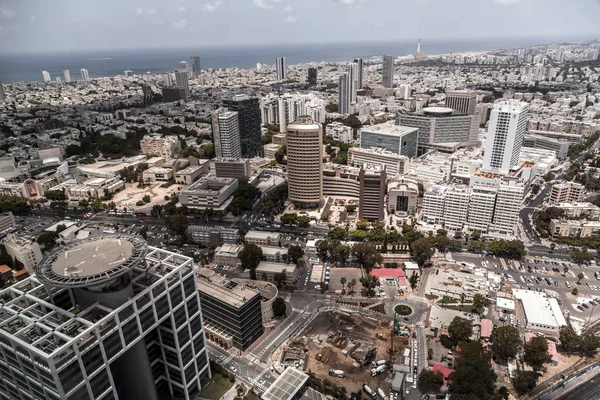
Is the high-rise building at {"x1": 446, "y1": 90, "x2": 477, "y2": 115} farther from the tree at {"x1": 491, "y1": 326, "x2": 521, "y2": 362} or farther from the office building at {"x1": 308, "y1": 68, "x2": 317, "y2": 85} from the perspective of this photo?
the office building at {"x1": 308, "y1": 68, "x2": 317, "y2": 85}

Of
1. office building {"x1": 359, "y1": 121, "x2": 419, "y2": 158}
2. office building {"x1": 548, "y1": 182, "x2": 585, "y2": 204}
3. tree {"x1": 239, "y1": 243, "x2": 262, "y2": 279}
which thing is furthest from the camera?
office building {"x1": 359, "y1": 121, "x2": 419, "y2": 158}

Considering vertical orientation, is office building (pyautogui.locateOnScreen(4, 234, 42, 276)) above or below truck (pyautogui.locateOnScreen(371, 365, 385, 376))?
above

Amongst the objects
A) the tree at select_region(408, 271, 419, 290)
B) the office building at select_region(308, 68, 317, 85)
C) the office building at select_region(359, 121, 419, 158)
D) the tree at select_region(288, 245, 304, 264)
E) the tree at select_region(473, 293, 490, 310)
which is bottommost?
the tree at select_region(408, 271, 419, 290)

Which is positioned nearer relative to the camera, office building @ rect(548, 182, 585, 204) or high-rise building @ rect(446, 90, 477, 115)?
office building @ rect(548, 182, 585, 204)

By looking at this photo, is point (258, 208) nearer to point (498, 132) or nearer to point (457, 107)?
point (498, 132)

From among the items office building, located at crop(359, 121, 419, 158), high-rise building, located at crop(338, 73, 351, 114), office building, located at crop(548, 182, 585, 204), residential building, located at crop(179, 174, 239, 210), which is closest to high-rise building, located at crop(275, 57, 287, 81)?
high-rise building, located at crop(338, 73, 351, 114)

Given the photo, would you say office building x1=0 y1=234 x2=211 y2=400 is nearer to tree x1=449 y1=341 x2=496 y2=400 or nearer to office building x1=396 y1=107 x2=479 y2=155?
tree x1=449 y1=341 x2=496 y2=400

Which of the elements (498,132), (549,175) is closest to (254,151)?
(498,132)

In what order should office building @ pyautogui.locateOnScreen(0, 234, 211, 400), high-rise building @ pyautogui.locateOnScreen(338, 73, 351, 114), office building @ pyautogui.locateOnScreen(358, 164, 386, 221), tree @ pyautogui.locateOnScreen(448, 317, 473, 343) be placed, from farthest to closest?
Result: high-rise building @ pyautogui.locateOnScreen(338, 73, 351, 114) < office building @ pyautogui.locateOnScreen(358, 164, 386, 221) < tree @ pyautogui.locateOnScreen(448, 317, 473, 343) < office building @ pyautogui.locateOnScreen(0, 234, 211, 400)
